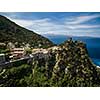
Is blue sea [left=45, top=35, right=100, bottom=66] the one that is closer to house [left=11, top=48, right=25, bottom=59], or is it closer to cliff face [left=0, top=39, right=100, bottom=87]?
cliff face [left=0, top=39, right=100, bottom=87]

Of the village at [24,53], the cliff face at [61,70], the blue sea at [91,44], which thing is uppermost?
the blue sea at [91,44]

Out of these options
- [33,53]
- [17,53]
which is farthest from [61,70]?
[17,53]

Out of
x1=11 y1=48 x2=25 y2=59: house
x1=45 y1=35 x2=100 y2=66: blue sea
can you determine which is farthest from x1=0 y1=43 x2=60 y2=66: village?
x1=45 y1=35 x2=100 y2=66: blue sea

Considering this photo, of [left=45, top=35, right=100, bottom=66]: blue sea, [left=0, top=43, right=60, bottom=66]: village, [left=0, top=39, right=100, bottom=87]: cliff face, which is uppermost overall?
[left=45, top=35, right=100, bottom=66]: blue sea

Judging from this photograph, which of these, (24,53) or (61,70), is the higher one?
(24,53)

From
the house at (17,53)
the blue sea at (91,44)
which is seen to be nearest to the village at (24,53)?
the house at (17,53)

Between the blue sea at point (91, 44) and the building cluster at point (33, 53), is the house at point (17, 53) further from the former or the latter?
the blue sea at point (91, 44)

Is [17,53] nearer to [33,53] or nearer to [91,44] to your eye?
[33,53]
